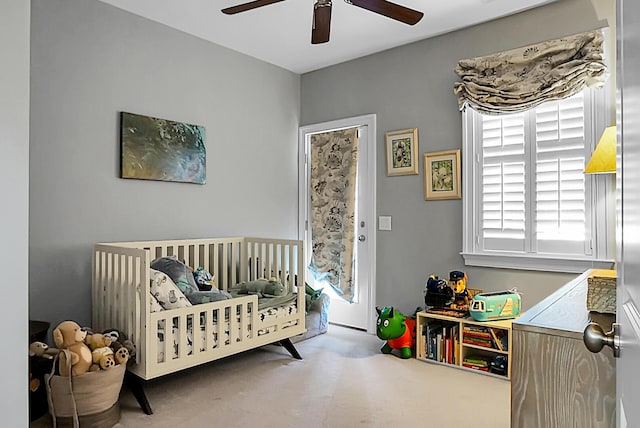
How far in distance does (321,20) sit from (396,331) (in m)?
2.16

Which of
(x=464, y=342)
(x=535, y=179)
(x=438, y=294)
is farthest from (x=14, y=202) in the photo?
(x=535, y=179)

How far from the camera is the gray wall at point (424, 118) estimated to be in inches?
121

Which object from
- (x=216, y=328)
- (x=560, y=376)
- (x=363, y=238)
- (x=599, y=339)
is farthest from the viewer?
(x=363, y=238)

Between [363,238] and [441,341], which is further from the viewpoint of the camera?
[363,238]

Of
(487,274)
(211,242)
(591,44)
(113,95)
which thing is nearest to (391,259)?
(487,274)

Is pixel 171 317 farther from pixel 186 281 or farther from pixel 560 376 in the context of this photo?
pixel 560 376

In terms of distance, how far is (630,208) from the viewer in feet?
1.98

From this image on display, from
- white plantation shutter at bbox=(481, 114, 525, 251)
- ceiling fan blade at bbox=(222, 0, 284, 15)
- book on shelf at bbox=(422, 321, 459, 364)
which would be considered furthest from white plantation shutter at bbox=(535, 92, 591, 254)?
ceiling fan blade at bbox=(222, 0, 284, 15)

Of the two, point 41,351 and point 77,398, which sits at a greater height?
point 41,351

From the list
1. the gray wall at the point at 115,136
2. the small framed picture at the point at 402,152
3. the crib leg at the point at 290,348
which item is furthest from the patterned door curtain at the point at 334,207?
the crib leg at the point at 290,348

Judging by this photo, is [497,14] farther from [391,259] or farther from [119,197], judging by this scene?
[119,197]

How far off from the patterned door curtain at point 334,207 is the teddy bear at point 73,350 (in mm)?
2366

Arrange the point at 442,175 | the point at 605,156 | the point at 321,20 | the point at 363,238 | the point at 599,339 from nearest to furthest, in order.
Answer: the point at 599,339, the point at 321,20, the point at 605,156, the point at 442,175, the point at 363,238

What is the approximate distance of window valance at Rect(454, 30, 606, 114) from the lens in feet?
8.96
